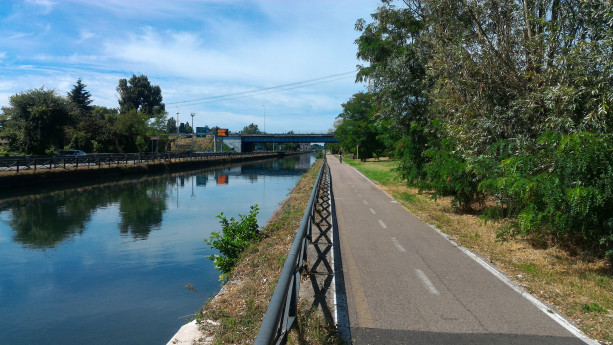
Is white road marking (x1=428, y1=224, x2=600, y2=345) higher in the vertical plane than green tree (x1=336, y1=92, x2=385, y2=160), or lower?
lower

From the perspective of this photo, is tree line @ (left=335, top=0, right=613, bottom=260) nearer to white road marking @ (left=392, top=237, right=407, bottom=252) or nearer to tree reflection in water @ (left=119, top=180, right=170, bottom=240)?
white road marking @ (left=392, top=237, right=407, bottom=252)

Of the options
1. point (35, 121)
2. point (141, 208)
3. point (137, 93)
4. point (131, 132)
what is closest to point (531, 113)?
point (141, 208)

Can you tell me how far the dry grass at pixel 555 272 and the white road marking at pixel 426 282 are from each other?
4.85 ft

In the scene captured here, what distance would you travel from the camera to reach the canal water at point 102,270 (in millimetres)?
8281

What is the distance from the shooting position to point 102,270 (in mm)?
12094

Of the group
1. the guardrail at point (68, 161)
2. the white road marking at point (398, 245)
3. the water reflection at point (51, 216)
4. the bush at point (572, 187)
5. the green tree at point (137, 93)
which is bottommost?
the water reflection at point (51, 216)

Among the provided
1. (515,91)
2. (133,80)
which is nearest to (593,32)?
(515,91)

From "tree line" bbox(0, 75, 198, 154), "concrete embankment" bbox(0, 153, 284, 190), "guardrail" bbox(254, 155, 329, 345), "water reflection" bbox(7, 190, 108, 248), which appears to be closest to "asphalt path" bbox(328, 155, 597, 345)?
"guardrail" bbox(254, 155, 329, 345)

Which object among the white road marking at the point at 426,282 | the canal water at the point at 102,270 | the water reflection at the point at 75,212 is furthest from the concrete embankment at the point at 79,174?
the white road marking at the point at 426,282

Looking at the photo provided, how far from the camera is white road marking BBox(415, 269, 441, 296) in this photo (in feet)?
23.3

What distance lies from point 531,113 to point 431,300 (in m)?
6.41

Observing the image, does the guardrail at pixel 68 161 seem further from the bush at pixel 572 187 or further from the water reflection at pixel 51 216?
the bush at pixel 572 187

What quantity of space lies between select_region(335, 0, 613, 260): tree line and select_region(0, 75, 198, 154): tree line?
144 ft

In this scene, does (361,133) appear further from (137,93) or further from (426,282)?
(137,93)
